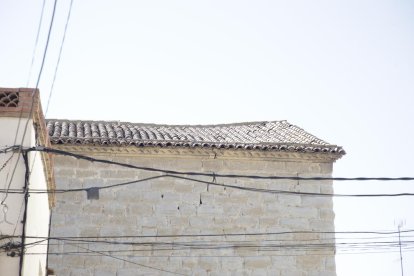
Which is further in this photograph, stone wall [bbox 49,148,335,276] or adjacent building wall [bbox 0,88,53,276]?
stone wall [bbox 49,148,335,276]

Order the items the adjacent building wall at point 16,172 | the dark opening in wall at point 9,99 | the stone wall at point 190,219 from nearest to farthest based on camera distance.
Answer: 1. the adjacent building wall at point 16,172
2. the dark opening in wall at point 9,99
3. the stone wall at point 190,219

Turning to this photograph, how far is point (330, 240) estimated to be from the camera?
14.4 m

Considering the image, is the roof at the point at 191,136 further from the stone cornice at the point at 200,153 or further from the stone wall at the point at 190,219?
the stone wall at the point at 190,219

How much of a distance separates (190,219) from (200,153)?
4.41ft

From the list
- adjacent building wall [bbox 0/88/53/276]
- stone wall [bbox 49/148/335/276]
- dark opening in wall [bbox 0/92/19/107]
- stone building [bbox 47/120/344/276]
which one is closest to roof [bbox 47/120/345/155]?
stone building [bbox 47/120/344/276]

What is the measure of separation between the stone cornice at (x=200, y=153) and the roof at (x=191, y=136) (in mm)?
120

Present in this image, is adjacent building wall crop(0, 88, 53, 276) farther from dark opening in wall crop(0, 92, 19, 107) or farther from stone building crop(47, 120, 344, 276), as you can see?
stone building crop(47, 120, 344, 276)

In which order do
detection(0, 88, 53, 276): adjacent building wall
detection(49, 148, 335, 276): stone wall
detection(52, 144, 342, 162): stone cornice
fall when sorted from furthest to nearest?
detection(52, 144, 342, 162): stone cornice < detection(49, 148, 335, 276): stone wall < detection(0, 88, 53, 276): adjacent building wall

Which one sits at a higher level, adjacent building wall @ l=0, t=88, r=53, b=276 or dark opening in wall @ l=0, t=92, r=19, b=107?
dark opening in wall @ l=0, t=92, r=19, b=107

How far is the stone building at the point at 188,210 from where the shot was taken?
537 inches

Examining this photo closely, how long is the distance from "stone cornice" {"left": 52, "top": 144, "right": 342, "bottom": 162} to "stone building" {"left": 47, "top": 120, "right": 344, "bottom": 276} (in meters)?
0.02

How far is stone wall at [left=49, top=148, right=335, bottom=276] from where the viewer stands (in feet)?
44.7

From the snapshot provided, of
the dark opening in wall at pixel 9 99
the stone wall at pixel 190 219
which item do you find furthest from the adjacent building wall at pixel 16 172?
the stone wall at pixel 190 219

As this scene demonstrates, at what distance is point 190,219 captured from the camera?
14008 mm
